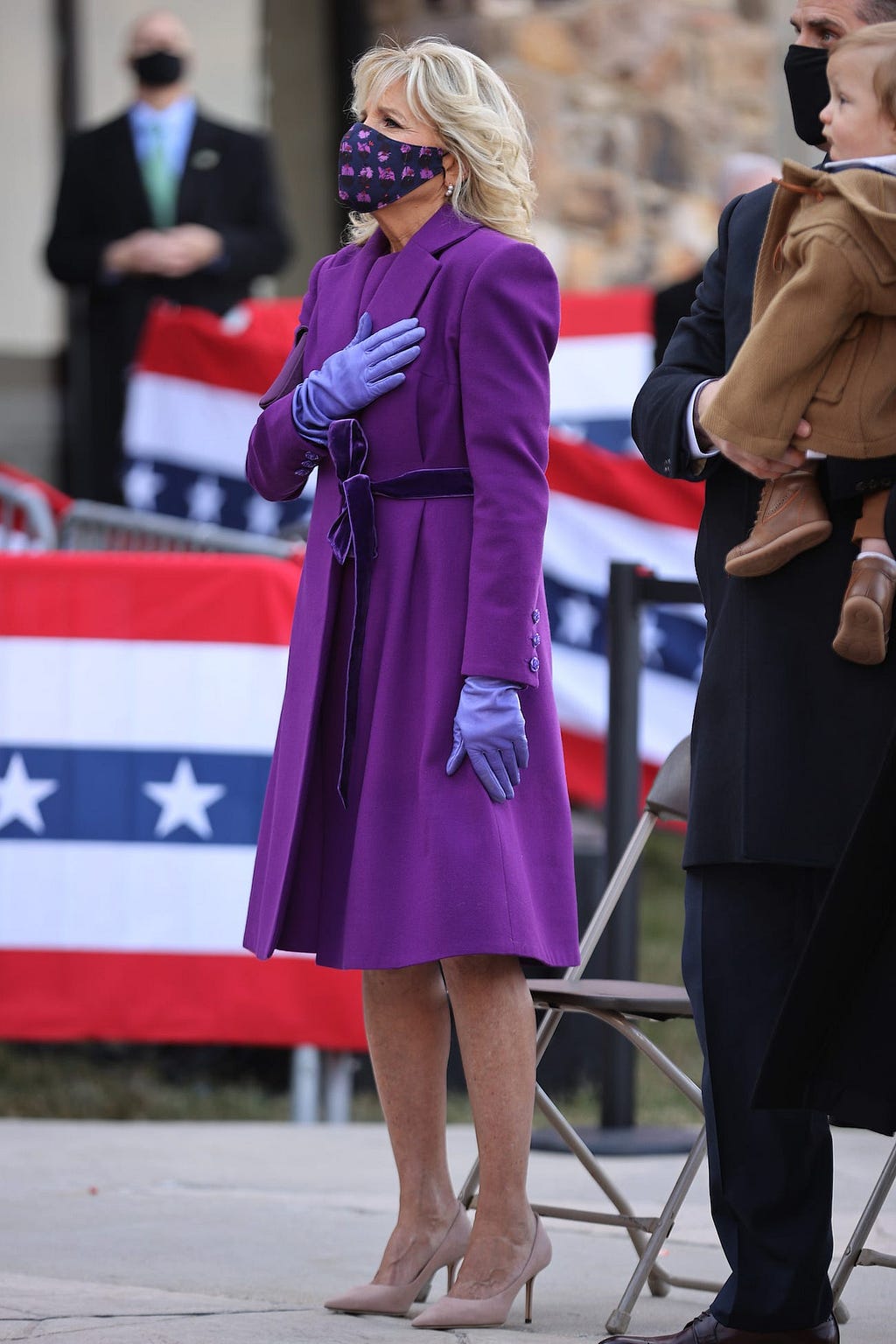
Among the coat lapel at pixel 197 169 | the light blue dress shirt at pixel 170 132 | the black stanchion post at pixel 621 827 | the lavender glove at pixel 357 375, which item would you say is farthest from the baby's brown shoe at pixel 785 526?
the light blue dress shirt at pixel 170 132

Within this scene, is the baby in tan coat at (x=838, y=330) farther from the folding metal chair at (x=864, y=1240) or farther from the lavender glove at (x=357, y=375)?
the folding metal chair at (x=864, y=1240)

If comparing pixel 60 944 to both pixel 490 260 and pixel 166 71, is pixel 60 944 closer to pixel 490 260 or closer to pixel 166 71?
pixel 490 260

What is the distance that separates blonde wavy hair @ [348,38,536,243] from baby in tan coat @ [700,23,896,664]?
0.75 meters

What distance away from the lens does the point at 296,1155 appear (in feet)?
16.4

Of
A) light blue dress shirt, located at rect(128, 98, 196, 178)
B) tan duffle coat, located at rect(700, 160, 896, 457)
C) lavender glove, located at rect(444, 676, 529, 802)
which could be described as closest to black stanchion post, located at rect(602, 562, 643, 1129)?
lavender glove, located at rect(444, 676, 529, 802)

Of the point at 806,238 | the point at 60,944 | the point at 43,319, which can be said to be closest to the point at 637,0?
the point at 43,319

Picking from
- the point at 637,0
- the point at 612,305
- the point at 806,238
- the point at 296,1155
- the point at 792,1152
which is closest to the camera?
the point at 806,238

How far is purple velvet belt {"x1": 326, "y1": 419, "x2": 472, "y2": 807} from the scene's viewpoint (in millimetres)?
3369

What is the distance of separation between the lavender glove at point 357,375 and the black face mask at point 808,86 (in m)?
0.66

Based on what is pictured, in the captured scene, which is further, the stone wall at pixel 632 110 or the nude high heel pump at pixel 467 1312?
the stone wall at pixel 632 110

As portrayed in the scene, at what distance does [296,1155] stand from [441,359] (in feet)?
7.67

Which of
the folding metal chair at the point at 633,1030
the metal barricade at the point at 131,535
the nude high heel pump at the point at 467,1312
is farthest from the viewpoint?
the metal barricade at the point at 131,535

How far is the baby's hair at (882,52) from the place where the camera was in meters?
2.72

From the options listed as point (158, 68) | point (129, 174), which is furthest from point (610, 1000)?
point (158, 68)
